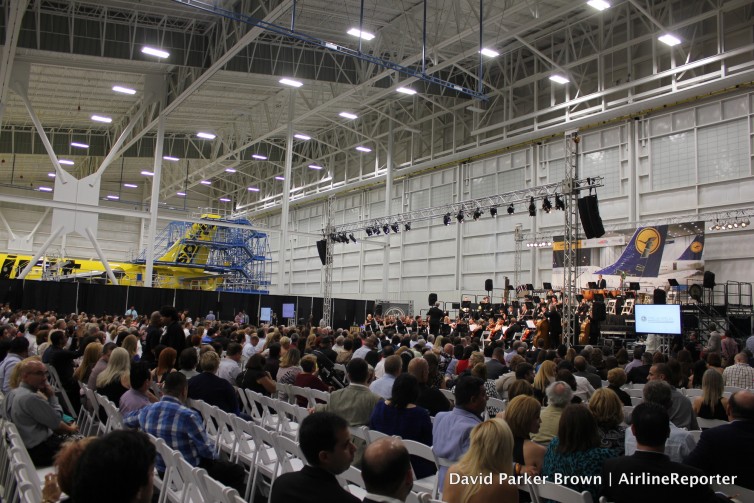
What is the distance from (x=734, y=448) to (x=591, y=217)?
35.7ft

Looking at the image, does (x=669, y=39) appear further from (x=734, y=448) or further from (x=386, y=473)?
(x=386, y=473)

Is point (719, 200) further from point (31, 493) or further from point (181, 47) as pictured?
point (31, 493)

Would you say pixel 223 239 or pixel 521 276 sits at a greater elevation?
pixel 223 239

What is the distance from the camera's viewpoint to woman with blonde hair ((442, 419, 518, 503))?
274 centimetres

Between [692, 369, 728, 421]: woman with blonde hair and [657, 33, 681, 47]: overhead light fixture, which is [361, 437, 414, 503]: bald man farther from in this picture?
[657, 33, 681, 47]: overhead light fixture

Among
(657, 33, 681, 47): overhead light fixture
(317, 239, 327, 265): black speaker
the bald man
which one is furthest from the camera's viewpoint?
(317, 239, 327, 265): black speaker

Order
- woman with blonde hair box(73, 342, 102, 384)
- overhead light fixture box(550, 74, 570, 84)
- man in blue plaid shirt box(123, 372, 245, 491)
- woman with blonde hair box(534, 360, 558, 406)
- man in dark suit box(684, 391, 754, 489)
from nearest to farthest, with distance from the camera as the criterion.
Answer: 1. man in dark suit box(684, 391, 754, 489)
2. man in blue plaid shirt box(123, 372, 245, 491)
3. woman with blonde hair box(534, 360, 558, 406)
4. woman with blonde hair box(73, 342, 102, 384)
5. overhead light fixture box(550, 74, 570, 84)

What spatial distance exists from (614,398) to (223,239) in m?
29.0

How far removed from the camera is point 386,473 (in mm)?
2320

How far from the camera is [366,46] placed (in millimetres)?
21453

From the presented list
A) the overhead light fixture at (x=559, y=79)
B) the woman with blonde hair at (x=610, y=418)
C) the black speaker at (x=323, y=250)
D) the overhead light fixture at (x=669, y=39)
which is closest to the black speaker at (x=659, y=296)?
the overhead light fixture at (x=669, y=39)

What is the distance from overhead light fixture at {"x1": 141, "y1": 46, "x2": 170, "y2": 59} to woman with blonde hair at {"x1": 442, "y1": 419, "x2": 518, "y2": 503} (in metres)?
18.5

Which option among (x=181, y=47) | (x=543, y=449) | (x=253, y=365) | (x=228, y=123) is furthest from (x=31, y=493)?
(x=228, y=123)

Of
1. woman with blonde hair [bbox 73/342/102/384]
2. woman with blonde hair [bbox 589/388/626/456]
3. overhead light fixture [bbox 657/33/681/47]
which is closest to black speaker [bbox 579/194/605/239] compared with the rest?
overhead light fixture [bbox 657/33/681/47]
